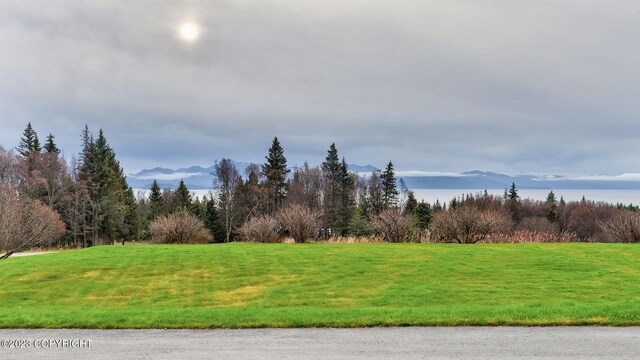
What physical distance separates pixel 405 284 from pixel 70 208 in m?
57.8

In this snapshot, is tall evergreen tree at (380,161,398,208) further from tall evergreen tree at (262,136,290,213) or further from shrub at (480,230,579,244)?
shrub at (480,230,579,244)

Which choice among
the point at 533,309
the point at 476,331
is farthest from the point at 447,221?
the point at 476,331

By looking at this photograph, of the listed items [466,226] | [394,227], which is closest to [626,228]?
[466,226]

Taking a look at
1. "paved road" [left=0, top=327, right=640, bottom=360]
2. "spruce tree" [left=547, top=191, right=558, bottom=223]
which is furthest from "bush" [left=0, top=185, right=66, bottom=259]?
"spruce tree" [left=547, top=191, right=558, bottom=223]

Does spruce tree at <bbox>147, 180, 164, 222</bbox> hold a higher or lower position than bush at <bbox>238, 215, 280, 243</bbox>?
higher

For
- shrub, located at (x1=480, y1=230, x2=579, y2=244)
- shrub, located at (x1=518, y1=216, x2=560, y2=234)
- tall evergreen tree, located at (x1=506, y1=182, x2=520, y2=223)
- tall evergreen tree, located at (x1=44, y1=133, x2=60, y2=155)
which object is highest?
tall evergreen tree, located at (x1=44, y1=133, x2=60, y2=155)

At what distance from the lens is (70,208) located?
57469 mm

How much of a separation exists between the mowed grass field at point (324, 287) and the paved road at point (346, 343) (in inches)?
19.7

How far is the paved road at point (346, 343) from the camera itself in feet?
22.4

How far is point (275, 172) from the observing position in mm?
68375

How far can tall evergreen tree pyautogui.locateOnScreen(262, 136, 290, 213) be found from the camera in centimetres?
6850

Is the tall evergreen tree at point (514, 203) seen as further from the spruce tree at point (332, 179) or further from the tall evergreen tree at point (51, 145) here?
the tall evergreen tree at point (51, 145)

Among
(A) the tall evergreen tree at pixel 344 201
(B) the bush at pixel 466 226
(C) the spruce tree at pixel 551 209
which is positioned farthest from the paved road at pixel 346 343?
(C) the spruce tree at pixel 551 209

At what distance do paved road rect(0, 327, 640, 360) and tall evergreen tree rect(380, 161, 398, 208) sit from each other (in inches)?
2751
